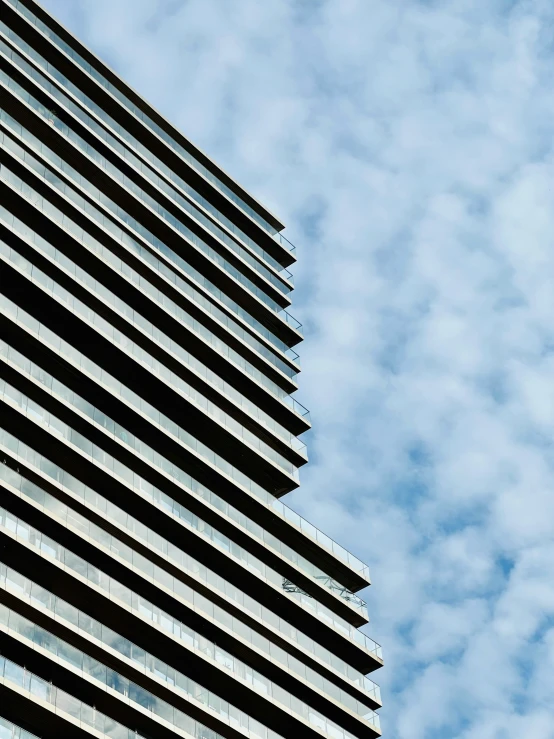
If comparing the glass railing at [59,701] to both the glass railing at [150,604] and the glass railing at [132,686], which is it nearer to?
the glass railing at [132,686]

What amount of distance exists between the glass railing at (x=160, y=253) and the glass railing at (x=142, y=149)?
3778 mm

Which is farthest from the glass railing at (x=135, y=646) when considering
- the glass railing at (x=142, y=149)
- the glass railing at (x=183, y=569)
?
the glass railing at (x=142, y=149)

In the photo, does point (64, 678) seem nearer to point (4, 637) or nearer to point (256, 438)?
point (4, 637)

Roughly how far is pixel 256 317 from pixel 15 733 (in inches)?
1215

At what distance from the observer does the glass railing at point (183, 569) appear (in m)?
50.0

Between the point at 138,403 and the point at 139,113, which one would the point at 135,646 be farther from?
the point at 139,113

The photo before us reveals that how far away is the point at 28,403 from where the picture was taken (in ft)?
169

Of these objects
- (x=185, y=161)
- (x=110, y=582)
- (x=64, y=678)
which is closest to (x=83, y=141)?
(x=185, y=161)

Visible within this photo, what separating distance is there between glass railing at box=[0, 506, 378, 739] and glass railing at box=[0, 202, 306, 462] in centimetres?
1053

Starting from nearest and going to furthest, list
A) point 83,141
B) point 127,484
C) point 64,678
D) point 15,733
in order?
point 15,733 → point 64,678 → point 127,484 → point 83,141

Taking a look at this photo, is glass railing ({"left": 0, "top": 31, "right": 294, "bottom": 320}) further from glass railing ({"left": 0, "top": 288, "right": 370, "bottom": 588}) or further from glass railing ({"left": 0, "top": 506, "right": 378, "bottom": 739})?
glass railing ({"left": 0, "top": 506, "right": 378, "bottom": 739})

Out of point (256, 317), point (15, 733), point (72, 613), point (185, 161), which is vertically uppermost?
point (185, 161)

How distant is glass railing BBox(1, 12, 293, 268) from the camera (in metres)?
65.4

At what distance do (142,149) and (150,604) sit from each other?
84.1 feet
